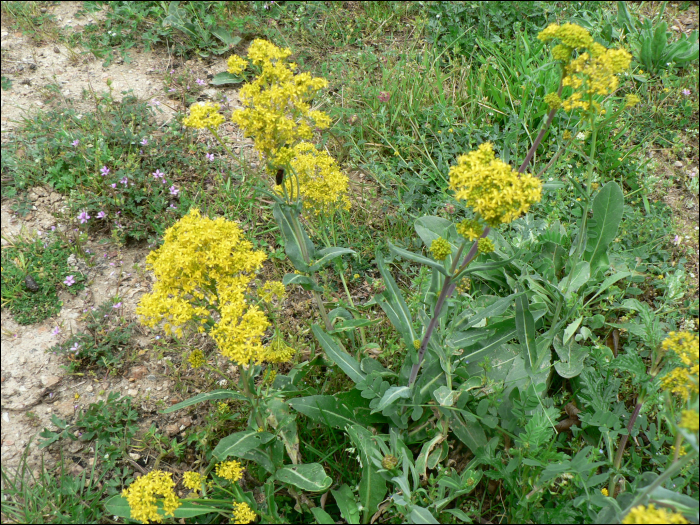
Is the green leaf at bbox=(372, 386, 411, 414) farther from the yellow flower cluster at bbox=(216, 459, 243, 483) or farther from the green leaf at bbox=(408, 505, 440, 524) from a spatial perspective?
the yellow flower cluster at bbox=(216, 459, 243, 483)

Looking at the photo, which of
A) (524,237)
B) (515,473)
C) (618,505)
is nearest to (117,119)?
(524,237)

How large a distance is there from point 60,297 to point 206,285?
1778 mm

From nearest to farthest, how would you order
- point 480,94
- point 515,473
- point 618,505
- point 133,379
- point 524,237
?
point 618,505 → point 515,473 → point 133,379 → point 524,237 → point 480,94

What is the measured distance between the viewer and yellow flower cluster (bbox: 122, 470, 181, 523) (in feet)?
8.20

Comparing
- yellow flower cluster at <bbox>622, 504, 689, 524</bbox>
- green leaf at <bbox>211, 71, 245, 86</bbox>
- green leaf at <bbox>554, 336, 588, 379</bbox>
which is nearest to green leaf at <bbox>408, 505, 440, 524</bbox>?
yellow flower cluster at <bbox>622, 504, 689, 524</bbox>

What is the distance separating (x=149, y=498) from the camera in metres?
2.51

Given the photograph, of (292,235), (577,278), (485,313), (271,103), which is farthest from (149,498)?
(577,278)

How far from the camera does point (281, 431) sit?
9.77 feet

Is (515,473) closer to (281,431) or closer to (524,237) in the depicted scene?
(281,431)

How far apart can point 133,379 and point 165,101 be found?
2.75 metres

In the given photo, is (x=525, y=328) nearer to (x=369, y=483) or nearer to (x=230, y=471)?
(x=369, y=483)

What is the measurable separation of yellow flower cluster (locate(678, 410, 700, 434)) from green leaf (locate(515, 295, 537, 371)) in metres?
1.16

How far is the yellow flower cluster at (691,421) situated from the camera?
179cm

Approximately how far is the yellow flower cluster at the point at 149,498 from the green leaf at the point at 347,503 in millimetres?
806
